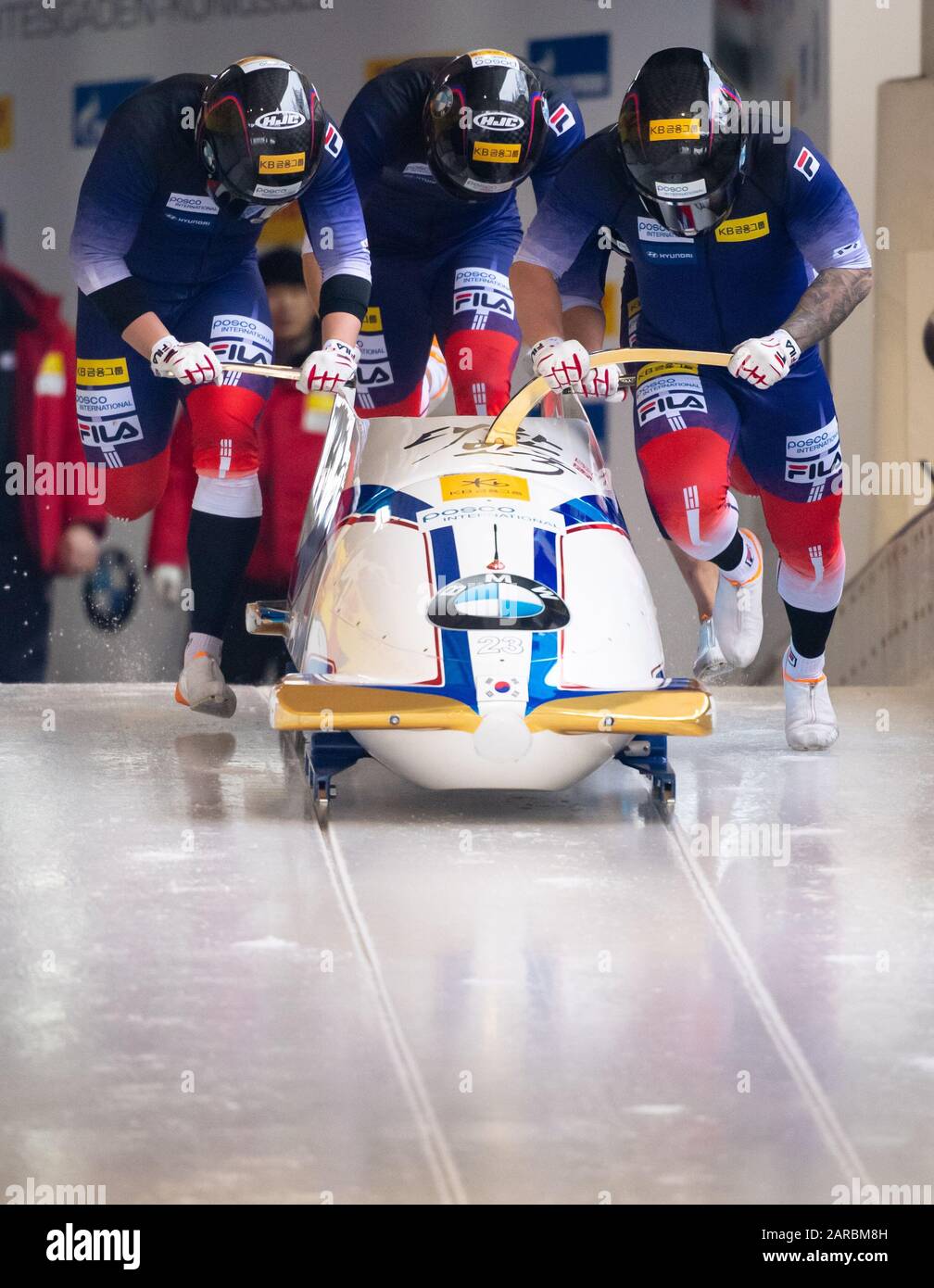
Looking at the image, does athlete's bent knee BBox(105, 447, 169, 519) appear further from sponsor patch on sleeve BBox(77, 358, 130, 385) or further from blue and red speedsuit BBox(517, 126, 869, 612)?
blue and red speedsuit BBox(517, 126, 869, 612)

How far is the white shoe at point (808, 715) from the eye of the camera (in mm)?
4121

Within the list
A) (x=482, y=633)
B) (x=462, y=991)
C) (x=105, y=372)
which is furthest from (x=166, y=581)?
(x=462, y=991)

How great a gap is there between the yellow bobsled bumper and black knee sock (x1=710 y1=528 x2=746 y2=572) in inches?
43.7

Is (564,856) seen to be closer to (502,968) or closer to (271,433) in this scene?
(502,968)

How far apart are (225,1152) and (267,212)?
2892 mm

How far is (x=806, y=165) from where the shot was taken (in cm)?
379

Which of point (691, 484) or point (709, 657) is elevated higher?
point (691, 484)

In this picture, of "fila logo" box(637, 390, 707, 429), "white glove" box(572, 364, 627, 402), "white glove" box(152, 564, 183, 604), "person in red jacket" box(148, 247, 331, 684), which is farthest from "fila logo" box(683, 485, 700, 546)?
"white glove" box(152, 564, 183, 604)

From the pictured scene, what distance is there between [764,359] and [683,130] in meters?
0.49

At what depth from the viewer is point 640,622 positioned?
11.0ft

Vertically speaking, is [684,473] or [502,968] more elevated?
[684,473]

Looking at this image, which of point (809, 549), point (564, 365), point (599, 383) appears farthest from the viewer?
point (809, 549)

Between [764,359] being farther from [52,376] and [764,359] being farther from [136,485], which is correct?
[52,376]

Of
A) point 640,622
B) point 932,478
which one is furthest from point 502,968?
point 932,478
